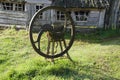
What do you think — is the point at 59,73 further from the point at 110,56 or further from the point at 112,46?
the point at 112,46

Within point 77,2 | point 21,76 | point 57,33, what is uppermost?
point 77,2

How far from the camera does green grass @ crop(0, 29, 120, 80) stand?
9.93 m

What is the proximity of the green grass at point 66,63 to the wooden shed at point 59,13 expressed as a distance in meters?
2.48

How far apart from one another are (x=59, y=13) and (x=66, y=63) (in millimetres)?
6628

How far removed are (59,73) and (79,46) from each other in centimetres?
430

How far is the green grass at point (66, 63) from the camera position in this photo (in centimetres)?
993

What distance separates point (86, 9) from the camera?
1633 centimetres

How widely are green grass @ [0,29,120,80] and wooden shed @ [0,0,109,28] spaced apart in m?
2.48

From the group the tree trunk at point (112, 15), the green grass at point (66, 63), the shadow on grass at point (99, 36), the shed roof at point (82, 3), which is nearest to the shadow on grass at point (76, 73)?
the green grass at point (66, 63)

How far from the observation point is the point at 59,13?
654 inches

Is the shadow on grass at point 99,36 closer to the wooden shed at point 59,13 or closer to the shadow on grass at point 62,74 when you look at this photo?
the wooden shed at point 59,13

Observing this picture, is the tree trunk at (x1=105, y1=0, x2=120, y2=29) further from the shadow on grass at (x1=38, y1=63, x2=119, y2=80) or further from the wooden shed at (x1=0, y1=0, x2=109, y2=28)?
the shadow on grass at (x1=38, y1=63, x2=119, y2=80)

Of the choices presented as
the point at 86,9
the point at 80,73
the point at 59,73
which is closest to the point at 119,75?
the point at 80,73

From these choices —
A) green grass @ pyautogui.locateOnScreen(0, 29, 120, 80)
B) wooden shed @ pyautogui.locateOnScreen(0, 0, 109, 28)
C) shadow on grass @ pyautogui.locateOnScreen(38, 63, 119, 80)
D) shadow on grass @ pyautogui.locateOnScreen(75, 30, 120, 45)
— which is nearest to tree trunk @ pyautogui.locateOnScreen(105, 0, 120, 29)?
wooden shed @ pyautogui.locateOnScreen(0, 0, 109, 28)
